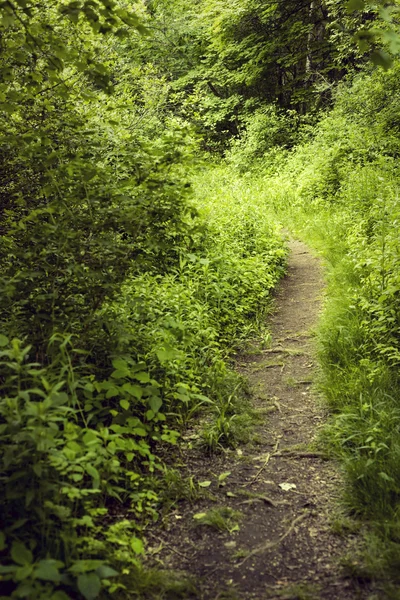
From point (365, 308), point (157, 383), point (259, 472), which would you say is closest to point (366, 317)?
point (365, 308)

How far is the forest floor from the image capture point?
2520 mm

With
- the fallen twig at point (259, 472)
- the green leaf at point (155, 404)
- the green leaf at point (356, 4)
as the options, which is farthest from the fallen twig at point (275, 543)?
the green leaf at point (356, 4)

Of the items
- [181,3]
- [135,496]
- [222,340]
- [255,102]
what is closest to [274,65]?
[255,102]

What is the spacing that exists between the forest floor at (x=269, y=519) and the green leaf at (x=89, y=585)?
520 millimetres

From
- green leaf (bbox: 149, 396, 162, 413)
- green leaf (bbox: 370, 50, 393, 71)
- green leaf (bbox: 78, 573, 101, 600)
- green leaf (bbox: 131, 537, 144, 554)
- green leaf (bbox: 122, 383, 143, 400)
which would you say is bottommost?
green leaf (bbox: 131, 537, 144, 554)

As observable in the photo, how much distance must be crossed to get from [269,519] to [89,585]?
49.4 inches

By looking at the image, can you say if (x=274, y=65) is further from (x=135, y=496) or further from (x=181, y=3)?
(x=135, y=496)

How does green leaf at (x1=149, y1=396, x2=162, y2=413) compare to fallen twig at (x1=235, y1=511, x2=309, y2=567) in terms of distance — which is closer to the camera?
fallen twig at (x1=235, y1=511, x2=309, y2=567)

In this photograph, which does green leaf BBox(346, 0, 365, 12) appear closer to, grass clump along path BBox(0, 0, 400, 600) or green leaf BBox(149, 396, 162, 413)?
grass clump along path BBox(0, 0, 400, 600)

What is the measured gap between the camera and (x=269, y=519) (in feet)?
9.90

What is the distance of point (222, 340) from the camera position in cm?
527

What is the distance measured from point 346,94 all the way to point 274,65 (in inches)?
295

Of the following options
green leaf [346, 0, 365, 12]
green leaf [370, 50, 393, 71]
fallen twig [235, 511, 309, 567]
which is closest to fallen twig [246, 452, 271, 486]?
fallen twig [235, 511, 309, 567]

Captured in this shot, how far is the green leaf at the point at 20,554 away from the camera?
2.16 m
